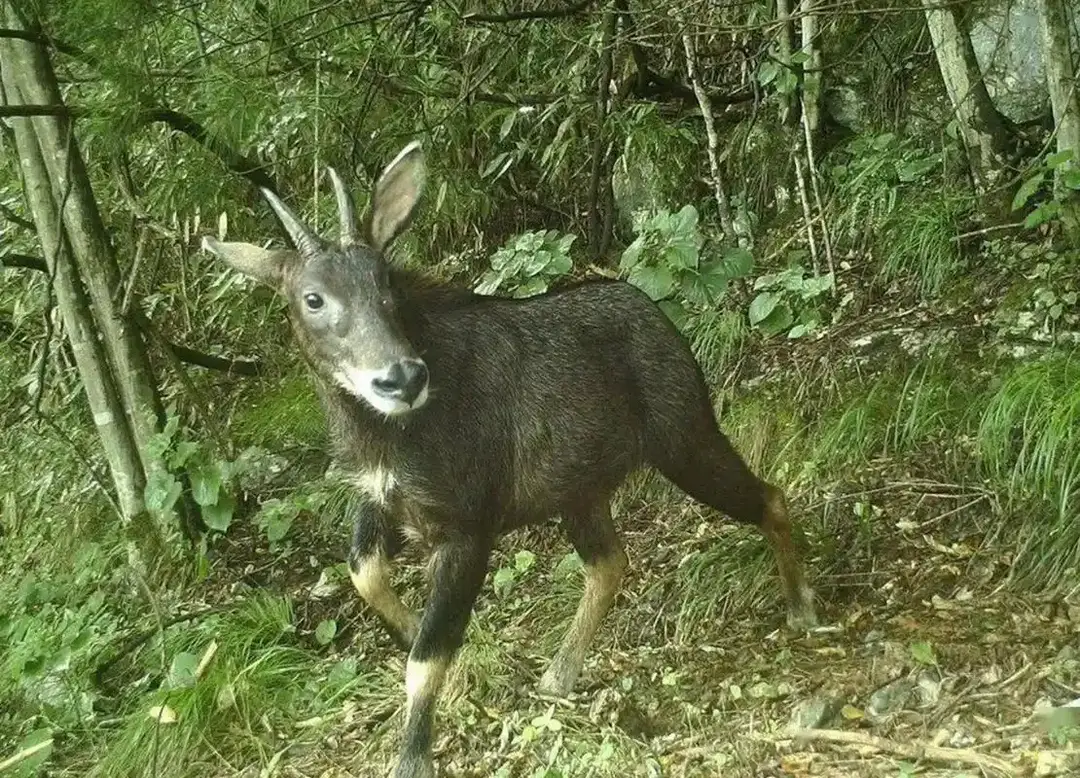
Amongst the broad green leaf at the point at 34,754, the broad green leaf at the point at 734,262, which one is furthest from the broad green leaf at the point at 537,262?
the broad green leaf at the point at 34,754

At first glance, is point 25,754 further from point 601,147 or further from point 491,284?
point 601,147

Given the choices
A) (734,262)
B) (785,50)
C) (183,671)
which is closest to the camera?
(183,671)

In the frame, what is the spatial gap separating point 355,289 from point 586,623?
1773mm

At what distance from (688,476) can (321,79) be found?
9.98 ft

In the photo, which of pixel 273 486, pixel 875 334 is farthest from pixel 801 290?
pixel 273 486

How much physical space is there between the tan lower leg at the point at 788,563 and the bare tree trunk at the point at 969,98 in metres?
2.65

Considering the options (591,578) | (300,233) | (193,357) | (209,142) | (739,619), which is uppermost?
(209,142)

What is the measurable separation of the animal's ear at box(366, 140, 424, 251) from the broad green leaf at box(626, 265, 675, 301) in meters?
1.56

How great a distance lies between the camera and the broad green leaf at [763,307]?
5.76m

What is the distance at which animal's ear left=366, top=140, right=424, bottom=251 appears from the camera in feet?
13.5

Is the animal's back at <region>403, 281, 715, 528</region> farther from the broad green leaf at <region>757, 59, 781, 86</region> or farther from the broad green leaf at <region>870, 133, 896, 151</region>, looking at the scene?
the broad green leaf at <region>870, 133, 896, 151</region>

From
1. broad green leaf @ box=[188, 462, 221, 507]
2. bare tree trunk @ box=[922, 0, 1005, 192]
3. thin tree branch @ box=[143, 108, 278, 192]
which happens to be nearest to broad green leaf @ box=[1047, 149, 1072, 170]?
bare tree trunk @ box=[922, 0, 1005, 192]

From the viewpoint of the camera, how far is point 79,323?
18.7 ft

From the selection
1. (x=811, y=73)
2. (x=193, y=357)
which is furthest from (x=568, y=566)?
(x=811, y=73)
